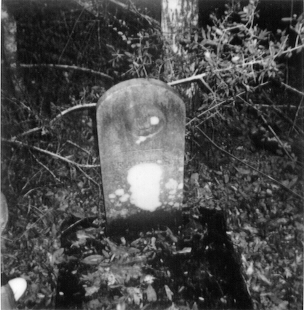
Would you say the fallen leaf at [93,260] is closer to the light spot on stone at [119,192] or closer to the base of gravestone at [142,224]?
the base of gravestone at [142,224]

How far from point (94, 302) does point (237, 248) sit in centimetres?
138

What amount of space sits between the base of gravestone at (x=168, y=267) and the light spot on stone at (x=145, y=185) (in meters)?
0.32

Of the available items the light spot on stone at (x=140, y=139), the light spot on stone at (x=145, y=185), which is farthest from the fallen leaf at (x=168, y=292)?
the light spot on stone at (x=140, y=139)

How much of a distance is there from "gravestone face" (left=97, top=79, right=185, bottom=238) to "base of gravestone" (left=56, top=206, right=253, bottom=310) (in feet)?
0.62

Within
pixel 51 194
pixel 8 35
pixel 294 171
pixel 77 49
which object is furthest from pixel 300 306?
pixel 77 49

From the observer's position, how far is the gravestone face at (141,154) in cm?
255

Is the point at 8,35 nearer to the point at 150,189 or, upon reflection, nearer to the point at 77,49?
the point at 77,49

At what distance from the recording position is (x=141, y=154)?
280 centimetres

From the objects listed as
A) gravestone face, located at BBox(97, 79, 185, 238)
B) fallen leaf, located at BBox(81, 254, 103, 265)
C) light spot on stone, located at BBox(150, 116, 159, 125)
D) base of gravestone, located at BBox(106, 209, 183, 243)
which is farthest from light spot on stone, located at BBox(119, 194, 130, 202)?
light spot on stone, located at BBox(150, 116, 159, 125)

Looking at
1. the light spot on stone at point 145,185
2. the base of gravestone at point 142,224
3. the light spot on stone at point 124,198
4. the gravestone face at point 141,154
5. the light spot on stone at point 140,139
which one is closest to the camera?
the gravestone face at point 141,154

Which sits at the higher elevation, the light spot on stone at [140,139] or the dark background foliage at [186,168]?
the light spot on stone at [140,139]

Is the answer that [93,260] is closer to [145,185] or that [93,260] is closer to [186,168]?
[145,185]

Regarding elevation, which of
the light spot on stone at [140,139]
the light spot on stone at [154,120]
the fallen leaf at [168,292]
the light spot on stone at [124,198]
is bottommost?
the fallen leaf at [168,292]

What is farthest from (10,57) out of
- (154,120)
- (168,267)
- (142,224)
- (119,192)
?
(168,267)
